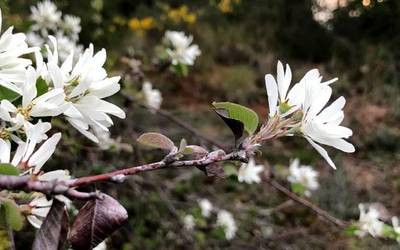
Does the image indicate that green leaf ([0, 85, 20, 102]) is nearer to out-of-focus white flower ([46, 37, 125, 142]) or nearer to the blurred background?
out-of-focus white flower ([46, 37, 125, 142])

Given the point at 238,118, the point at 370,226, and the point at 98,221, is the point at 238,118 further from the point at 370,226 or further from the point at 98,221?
the point at 370,226

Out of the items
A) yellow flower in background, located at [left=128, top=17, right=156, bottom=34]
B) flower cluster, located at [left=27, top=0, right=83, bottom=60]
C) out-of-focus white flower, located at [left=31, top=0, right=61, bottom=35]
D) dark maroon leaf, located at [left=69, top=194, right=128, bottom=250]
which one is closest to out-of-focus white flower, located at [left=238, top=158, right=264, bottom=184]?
flower cluster, located at [left=27, top=0, right=83, bottom=60]

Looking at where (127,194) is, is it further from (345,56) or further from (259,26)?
(259,26)

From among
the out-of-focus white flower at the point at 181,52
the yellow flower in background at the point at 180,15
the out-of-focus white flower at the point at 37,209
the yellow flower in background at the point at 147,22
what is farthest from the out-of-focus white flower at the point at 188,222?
→ the yellow flower in background at the point at 180,15

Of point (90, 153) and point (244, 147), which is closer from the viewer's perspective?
point (244, 147)

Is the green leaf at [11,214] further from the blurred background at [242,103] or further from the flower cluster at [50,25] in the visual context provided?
the flower cluster at [50,25]

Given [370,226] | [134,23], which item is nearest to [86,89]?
[370,226]

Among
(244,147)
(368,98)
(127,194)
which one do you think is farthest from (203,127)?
(244,147)
